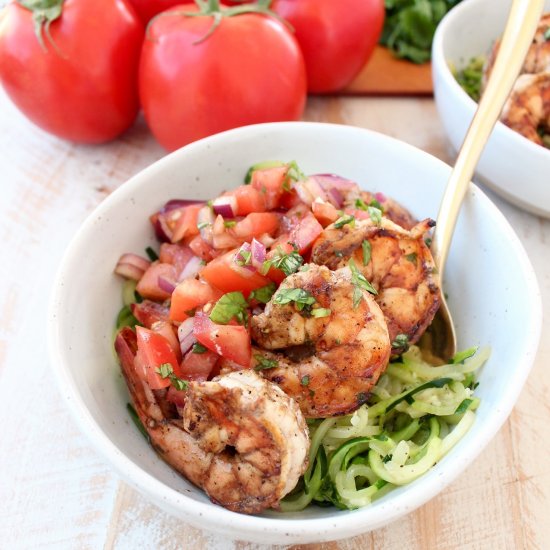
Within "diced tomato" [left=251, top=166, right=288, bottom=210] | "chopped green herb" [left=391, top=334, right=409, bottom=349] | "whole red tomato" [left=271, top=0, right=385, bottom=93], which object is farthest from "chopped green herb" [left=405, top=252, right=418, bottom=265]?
"whole red tomato" [left=271, top=0, right=385, bottom=93]

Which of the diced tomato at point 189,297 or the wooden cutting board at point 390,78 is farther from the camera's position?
the wooden cutting board at point 390,78

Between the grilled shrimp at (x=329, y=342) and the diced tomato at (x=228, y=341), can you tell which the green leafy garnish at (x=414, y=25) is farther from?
the diced tomato at (x=228, y=341)

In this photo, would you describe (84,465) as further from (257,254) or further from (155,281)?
(257,254)

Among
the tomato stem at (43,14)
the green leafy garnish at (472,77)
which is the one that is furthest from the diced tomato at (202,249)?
the green leafy garnish at (472,77)

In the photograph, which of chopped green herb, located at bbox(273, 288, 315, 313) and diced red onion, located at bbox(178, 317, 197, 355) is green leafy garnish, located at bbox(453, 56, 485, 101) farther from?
diced red onion, located at bbox(178, 317, 197, 355)

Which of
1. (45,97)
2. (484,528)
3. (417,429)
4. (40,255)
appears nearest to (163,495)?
(417,429)

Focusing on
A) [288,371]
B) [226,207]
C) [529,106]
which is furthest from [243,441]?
[529,106]

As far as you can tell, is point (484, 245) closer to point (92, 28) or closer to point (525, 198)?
point (525, 198)

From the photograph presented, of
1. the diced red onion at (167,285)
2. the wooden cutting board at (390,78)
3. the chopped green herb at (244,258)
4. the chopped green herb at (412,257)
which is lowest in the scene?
the wooden cutting board at (390,78)
